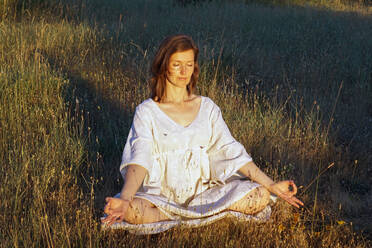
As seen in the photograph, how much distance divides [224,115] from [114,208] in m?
2.06

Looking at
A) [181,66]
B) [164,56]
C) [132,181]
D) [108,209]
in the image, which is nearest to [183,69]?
[181,66]

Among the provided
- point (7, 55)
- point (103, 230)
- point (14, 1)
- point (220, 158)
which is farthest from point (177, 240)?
point (14, 1)

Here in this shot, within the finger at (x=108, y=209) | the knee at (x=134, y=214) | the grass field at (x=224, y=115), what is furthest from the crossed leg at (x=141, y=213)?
the finger at (x=108, y=209)

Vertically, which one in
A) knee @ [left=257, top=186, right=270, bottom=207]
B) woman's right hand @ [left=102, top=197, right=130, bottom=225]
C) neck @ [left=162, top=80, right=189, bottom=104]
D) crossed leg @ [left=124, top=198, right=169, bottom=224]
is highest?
neck @ [left=162, top=80, right=189, bottom=104]

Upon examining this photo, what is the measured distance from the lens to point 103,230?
2.57 meters

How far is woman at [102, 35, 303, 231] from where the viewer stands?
2686 mm

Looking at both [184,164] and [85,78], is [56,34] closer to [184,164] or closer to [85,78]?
[85,78]

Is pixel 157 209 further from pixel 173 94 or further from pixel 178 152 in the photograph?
pixel 173 94

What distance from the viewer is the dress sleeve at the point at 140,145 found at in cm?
266

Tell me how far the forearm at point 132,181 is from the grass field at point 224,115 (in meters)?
0.20

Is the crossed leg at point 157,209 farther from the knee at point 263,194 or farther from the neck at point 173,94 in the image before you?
the neck at point 173,94

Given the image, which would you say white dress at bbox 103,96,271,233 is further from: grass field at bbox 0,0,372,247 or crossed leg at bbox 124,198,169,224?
grass field at bbox 0,0,372,247

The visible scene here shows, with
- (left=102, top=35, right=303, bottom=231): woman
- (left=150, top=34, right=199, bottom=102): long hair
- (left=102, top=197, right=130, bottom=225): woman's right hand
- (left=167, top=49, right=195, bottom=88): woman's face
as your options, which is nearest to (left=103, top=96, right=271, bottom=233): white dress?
(left=102, top=35, right=303, bottom=231): woman

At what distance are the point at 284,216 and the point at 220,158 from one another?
0.56 m
